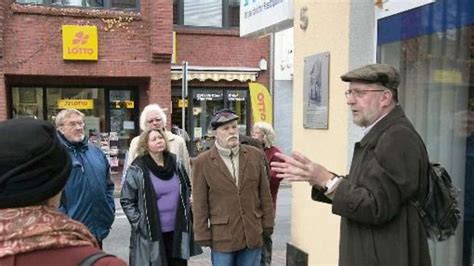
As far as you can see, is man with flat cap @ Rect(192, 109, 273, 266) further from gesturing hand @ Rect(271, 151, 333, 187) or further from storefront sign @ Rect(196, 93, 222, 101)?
storefront sign @ Rect(196, 93, 222, 101)

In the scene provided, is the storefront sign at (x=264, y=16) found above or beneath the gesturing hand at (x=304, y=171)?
above

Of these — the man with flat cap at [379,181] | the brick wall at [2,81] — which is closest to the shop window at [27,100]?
the brick wall at [2,81]

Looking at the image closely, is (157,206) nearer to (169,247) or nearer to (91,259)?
(169,247)

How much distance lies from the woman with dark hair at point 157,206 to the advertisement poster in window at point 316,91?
51.0 inches

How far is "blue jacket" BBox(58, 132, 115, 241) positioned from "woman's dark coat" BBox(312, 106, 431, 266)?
2.54 m

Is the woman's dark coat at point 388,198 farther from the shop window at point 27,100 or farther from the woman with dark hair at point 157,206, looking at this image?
the shop window at point 27,100

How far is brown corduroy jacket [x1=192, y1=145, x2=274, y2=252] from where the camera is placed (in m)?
4.36

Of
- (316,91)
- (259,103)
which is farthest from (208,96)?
(316,91)

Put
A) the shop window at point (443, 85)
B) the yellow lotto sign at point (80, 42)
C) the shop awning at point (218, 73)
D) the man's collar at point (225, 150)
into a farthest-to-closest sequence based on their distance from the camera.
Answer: the shop awning at point (218, 73), the yellow lotto sign at point (80, 42), the man's collar at point (225, 150), the shop window at point (443, 85)

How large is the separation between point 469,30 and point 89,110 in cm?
1194

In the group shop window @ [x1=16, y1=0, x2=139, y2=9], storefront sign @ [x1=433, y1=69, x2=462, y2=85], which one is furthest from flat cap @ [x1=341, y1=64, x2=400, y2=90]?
shop window @ [x1=16, y1=0, x2=139, y2=9]

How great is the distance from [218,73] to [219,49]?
741 millimetres

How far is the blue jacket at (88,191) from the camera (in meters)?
4.45

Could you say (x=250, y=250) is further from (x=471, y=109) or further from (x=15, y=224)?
(x=15, y=224)
